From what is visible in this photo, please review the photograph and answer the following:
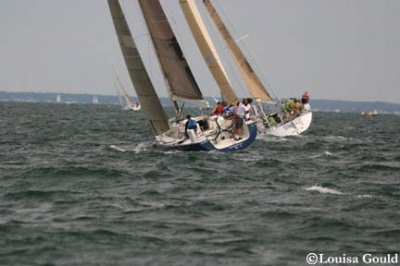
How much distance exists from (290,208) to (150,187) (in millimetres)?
4440

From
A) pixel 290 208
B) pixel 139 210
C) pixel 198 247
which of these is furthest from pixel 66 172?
pixel 198 247

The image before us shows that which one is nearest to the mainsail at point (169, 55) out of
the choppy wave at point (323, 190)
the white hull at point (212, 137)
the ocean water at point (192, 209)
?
the white hull at point (212, 137)

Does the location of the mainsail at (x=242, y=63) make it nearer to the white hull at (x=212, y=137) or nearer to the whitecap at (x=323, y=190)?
the white hull at (x=212, y=137)

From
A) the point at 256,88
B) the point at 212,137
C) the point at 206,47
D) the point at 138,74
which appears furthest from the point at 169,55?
the point at 256,88

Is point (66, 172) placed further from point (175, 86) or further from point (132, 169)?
point (175, 86)

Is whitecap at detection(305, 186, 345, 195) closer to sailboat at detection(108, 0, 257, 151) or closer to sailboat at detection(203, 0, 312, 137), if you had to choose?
sailboat at detection(108, 0, 257, 151)

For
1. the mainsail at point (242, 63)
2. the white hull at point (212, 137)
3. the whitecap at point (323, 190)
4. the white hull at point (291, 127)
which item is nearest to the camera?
the whitecap at point (323, 190)

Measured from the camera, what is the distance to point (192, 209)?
15320 mm

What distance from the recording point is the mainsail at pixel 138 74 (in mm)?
29781

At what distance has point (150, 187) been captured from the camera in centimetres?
1856

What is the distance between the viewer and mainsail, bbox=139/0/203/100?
30.1 metres

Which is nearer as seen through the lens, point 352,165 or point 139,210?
point 139,210

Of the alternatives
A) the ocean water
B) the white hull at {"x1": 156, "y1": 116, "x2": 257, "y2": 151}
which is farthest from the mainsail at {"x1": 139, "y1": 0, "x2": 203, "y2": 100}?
the ocean water

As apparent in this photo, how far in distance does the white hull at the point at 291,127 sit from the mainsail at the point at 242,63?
2553 millimetres
